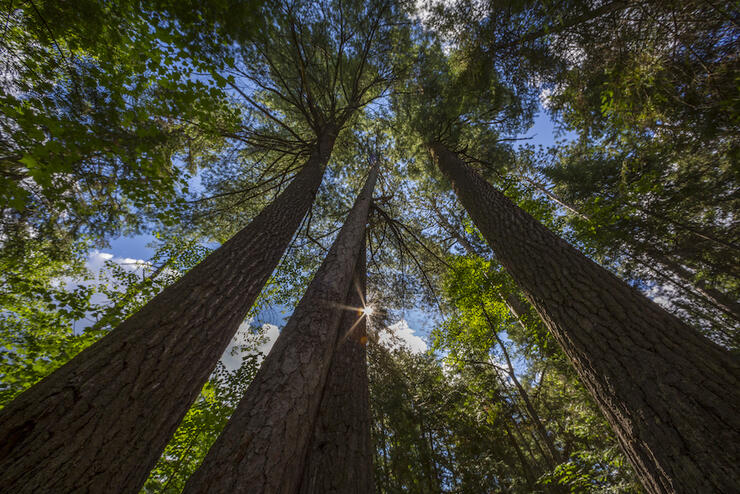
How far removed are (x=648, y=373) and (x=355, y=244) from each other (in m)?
2.86

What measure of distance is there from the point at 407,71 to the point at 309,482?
8.48m

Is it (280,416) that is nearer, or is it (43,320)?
(280,416)

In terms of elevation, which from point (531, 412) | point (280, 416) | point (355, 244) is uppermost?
point (355, 244)

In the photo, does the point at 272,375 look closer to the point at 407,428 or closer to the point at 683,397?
the point at 683,397

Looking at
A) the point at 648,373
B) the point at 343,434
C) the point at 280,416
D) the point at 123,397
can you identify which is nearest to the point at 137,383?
the point at 123,397

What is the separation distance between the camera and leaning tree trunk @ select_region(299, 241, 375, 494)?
6.42ft

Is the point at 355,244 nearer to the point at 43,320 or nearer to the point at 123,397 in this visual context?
the point at 123,397

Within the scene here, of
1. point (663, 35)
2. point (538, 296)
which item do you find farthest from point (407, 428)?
point (663, 35)

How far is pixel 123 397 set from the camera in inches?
60.8

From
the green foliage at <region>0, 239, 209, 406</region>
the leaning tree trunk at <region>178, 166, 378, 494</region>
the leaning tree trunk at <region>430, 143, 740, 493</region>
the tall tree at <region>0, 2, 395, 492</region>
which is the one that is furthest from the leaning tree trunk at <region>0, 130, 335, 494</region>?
the green foliage at <region>0, 239, 209, 406</region>

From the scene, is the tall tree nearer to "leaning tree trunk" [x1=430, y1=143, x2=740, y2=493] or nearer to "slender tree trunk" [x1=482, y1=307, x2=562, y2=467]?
"leaning tree trunk" [x1=430, y1=143, x2=740, y2=493]

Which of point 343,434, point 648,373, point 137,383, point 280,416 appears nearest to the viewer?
point 280,416

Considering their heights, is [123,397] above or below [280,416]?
above

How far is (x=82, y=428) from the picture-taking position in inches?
53.4
